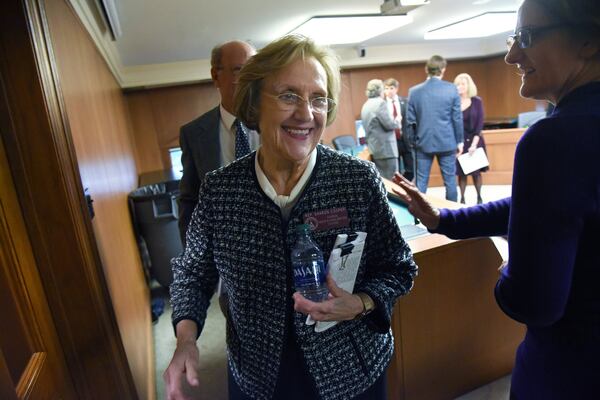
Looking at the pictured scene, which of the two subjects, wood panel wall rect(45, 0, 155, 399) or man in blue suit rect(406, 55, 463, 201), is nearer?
wood panel wall rect(45, 0, 155, 399)

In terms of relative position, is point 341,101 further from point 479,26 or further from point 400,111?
point 479,26

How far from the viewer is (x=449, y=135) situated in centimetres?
379

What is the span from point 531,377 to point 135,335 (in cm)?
176

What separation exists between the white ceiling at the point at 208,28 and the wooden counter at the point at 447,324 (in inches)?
86.7

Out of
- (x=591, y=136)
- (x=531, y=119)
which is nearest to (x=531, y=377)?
(x=591, y=136)

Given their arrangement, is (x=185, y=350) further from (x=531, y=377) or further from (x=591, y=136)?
(x=591, y=136)

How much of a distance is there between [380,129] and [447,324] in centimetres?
288

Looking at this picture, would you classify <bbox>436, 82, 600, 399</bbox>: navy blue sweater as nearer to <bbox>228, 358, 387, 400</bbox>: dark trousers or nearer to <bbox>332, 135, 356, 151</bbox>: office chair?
<bbox>228, 358, 387, 400</bbox>: dark trousers

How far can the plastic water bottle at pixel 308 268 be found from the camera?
2.55 ft

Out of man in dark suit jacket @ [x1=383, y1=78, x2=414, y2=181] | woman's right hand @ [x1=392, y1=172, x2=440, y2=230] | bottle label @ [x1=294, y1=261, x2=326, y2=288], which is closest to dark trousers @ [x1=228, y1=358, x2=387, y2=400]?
bottle label @ [x1=294, y1=261, x2=326, y2=288]

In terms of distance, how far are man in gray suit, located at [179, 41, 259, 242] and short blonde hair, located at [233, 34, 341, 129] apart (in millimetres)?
506

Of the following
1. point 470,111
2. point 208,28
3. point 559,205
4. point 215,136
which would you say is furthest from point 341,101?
point 559,205

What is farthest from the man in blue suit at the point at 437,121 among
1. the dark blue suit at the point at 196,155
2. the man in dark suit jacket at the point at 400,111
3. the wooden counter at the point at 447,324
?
the dark blue suit at the point at 196,155

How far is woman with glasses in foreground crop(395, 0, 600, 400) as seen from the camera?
648 millimetres
